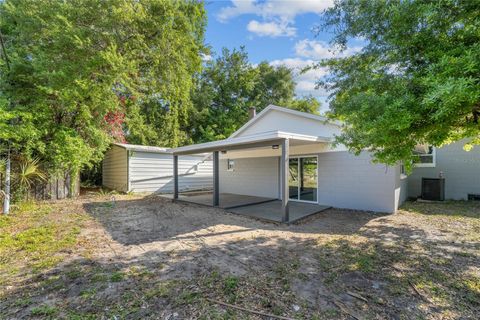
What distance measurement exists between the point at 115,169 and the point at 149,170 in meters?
2.34

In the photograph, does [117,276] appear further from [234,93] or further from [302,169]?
[234,93]

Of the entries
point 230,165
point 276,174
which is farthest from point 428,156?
point 230,165

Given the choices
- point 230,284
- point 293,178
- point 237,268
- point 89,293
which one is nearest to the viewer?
point 89,293

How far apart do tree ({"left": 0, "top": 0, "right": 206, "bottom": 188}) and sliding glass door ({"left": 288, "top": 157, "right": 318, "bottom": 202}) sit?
600 centimetres

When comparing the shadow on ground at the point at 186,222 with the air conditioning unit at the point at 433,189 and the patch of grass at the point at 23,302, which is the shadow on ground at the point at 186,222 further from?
the air conditioning unit at the point at 433,189

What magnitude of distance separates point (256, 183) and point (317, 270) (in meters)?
8.54

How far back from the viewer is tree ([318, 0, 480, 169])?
249 cm

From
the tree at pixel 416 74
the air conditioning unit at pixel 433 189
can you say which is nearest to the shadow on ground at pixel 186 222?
the tree at pixel 416 74

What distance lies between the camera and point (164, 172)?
1348 cm

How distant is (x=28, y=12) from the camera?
7637 millimetres

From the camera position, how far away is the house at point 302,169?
7617 mm

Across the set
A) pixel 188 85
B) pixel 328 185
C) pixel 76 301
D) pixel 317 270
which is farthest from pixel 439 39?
pixel 188 85

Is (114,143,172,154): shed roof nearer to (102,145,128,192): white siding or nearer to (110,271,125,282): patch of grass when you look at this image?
(102,145,128,192): white siding

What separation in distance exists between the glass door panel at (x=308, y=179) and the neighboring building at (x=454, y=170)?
5.60 meters
